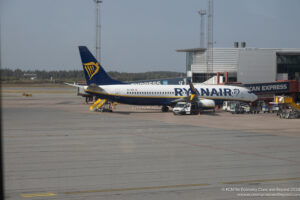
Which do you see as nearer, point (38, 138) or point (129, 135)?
point (38, 138)

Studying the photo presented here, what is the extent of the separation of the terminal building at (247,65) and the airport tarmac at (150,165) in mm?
51842

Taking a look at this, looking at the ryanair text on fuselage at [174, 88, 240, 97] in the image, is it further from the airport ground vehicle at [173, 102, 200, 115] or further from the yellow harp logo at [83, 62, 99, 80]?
the yellow harp logo at [83, 62, 99, 80]

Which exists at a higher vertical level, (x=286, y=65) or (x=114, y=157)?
(x=286, y=65)

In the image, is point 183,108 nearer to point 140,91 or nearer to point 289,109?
point 140,91

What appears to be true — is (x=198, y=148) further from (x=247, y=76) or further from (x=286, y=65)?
(x=286, y=65)

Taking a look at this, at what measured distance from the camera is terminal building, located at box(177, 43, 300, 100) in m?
81.2

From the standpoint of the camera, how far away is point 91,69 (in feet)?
178

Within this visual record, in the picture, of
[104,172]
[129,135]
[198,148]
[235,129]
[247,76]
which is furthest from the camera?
[247,76]

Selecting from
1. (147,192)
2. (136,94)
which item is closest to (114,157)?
(147,192)

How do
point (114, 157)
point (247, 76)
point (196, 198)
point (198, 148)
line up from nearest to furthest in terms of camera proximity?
1. point (196, 198)
2. point (114, 157)
3. point (198, 148)
4. point (247, 76)

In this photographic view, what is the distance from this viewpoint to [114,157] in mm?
19906

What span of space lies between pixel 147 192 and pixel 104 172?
3.58m

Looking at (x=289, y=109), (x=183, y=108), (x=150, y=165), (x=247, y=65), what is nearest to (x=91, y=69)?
(x=183, y=108)

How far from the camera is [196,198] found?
12602 millimetres
